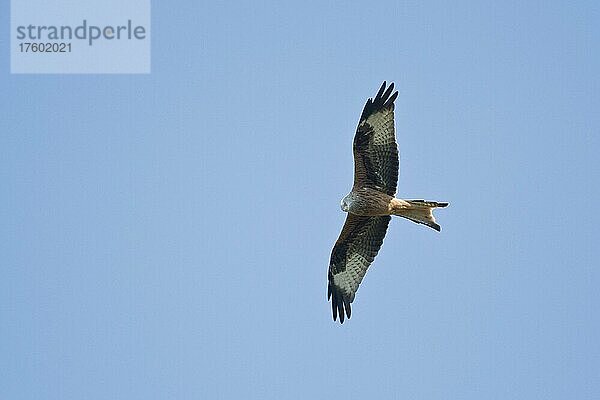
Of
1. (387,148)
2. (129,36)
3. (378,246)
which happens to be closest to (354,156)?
(387,148)

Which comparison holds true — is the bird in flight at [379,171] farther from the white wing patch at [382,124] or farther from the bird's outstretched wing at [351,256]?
the bird's outstretched wing at [351,256]

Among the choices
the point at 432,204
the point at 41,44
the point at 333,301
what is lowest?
the point at 333,301

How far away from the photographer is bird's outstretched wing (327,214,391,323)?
1459 centimetres

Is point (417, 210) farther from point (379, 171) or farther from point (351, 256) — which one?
point (351, 256)

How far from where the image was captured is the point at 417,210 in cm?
1370

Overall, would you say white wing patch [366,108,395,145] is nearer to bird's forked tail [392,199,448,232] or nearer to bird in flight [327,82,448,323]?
bird in flight [327,82,448,323]

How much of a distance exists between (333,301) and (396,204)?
2167 millimetres

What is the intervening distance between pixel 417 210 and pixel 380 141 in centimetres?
95

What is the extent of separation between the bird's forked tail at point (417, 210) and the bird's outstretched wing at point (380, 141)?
0.21 metres

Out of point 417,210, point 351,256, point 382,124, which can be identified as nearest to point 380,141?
point 382,124

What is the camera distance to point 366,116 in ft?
45.4

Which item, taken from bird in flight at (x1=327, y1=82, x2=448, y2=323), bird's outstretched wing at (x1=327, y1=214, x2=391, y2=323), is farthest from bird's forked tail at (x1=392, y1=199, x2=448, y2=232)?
bird's outstretched wing at (x1=327, y1=214, x2=391, y2=323)

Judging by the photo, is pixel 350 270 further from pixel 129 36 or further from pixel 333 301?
pixel 129 36

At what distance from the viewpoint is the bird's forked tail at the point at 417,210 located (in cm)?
1358
